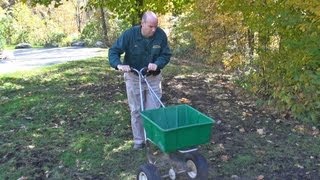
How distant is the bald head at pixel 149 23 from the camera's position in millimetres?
4465

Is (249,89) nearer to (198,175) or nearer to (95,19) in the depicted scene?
(198,175)

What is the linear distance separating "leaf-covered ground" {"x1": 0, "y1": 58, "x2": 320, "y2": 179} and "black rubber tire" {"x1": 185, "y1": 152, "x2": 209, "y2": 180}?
1.47ft

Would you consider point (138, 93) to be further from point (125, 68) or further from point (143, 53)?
point (125, 68)

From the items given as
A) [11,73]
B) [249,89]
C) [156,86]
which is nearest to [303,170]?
[156,86]

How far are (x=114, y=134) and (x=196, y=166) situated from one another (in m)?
2.04

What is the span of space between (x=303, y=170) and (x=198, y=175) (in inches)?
52.3

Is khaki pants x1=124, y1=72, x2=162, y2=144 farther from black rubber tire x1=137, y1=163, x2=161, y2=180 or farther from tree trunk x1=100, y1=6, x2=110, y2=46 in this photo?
tree trunk x1=100, y1=6, x2=110, y2=46

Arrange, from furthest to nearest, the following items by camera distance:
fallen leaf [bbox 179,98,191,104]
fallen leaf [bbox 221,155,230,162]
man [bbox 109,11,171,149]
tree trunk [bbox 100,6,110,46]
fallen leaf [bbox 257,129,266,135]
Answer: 1. tree trunk [bbox 100,6,110,46]
2. fallen leaf [bbox 179,98,191,104]
3. fallen leaf [bbox 257,129,266,135]
4. fallen leaf [bbox 221,155,230,162]
5. man [bbox 109,11,171,149]

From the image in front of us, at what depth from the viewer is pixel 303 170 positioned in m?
4.67

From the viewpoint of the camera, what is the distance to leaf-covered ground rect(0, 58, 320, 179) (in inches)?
188

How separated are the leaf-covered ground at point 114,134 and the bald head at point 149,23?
1470mm

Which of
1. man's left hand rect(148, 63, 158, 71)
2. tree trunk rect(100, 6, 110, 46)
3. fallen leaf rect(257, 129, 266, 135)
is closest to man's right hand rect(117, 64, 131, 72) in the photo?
man's left hand rect(148, 63, 158, 71)

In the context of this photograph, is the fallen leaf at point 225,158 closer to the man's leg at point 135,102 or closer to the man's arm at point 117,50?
the man's leg at point 135,102

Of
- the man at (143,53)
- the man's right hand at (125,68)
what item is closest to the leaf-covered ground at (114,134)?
the man at (143,53)
